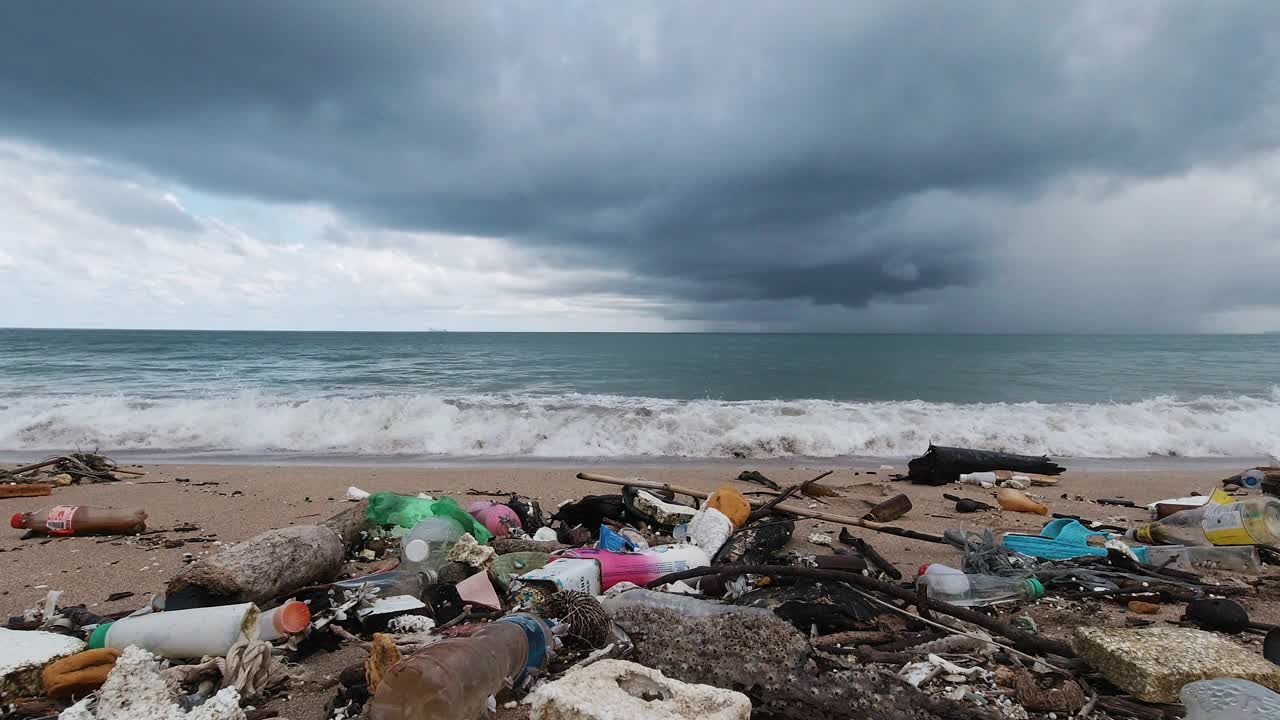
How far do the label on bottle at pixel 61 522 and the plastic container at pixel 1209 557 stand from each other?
7.38 metres

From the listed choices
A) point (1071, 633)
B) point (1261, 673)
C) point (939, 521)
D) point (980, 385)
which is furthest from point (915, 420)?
point (980, 385)

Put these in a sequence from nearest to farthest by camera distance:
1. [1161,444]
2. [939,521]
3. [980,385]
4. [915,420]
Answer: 1. [939,521]
2. [1161,444]
3. [915,420]
4. [980,385]

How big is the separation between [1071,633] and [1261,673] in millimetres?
827

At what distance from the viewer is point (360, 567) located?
3.66 m

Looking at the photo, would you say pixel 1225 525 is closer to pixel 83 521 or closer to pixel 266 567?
pixel 266 567

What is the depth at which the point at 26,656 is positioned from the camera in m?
2.09

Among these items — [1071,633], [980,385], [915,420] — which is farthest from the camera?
[980,385]

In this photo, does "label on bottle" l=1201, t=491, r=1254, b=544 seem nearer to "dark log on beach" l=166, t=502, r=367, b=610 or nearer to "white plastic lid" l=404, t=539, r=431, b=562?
"white plastic lid" l=404, t=539, r=431, b=562

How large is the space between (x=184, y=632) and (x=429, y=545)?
1216 millimetres

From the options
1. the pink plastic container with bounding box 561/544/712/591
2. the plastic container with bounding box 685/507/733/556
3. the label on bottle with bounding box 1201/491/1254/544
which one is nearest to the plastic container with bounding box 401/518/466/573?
the pink plastic container with bounding box 561/544/712/591

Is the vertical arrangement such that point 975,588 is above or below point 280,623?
below

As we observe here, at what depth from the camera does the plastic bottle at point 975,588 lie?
3.06 meters

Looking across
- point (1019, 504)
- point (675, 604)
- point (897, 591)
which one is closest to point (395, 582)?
point (675, 604)

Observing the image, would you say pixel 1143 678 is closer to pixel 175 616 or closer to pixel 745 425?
pixel 175 616
